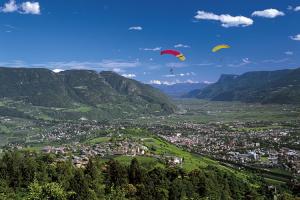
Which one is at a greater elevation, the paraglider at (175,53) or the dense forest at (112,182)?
the paraglider at (175,53)

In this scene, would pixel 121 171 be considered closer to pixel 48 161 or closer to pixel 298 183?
pixel 48 161

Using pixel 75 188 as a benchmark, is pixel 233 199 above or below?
below

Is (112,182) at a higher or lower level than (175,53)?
lower

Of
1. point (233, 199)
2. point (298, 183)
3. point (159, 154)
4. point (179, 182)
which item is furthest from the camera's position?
point (159, 154)

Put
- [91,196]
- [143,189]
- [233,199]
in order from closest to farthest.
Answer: [91,196]
[143,189]
[233,199]

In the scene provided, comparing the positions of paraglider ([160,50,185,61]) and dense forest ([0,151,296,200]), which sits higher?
paraglider ([160,50,185,61])

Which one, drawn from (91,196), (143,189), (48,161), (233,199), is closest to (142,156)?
(48,161)

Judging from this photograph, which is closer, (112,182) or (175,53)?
(175,53)

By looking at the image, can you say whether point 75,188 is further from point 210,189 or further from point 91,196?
point 210,189

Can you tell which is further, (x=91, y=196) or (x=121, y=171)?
(x=121, y=171)

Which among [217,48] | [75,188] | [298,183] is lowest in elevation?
[298,183]
